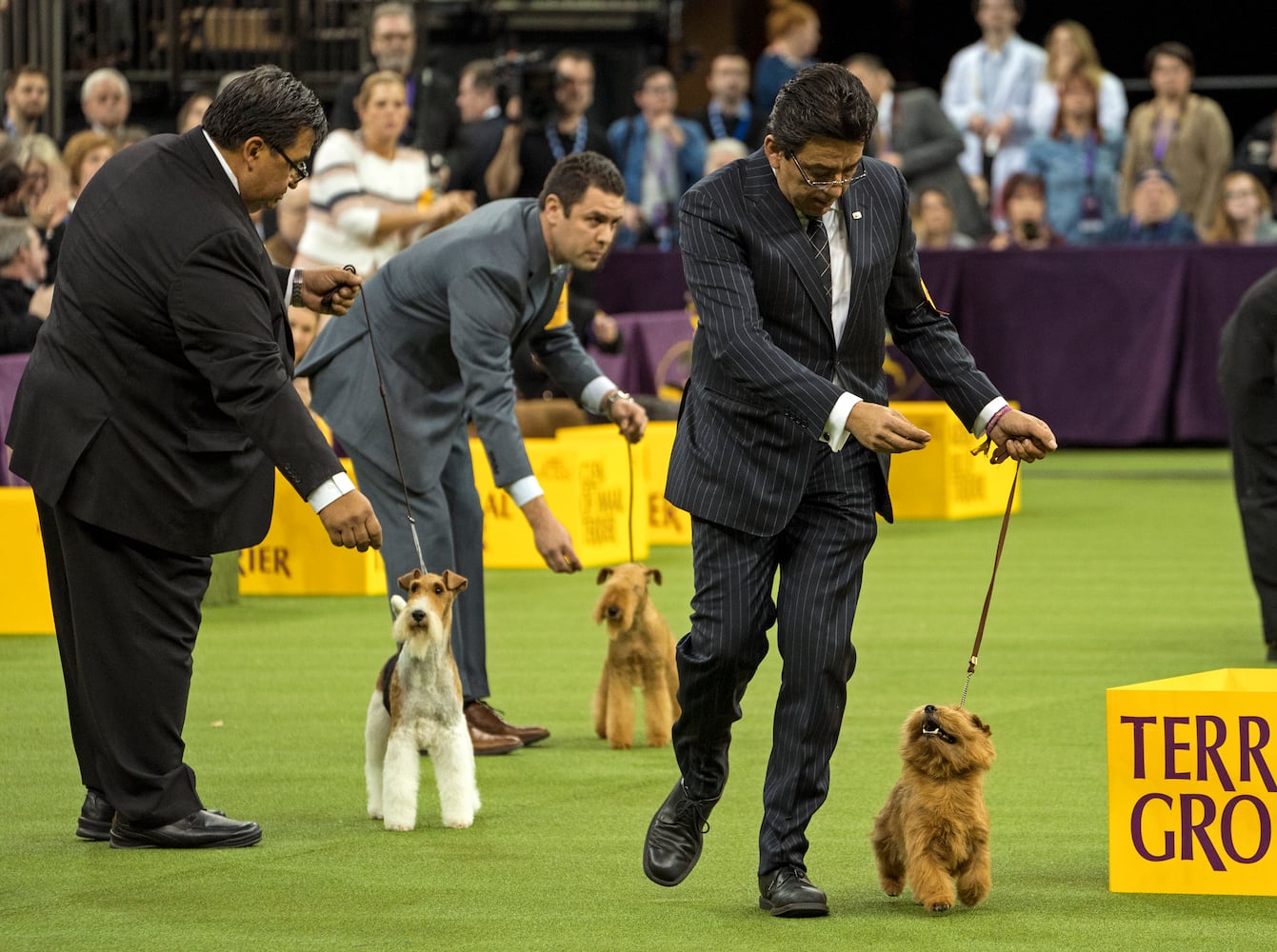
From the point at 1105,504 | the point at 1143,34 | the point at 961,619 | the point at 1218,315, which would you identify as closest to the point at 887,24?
the point at 1143,34

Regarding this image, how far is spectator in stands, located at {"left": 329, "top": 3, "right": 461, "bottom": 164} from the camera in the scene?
11484 millimetres

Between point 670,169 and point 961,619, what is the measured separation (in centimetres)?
698

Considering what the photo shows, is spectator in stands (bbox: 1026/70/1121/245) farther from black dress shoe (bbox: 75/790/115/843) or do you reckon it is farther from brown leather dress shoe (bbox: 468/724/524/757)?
black dress shoe (bbox: 75/790/115/843)

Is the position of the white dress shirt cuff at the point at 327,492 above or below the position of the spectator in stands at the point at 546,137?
below

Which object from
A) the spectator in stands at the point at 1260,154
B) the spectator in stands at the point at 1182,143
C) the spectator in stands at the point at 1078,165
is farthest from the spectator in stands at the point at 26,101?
the spectator in stands at the point at 1260,154

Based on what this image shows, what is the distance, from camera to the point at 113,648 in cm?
480

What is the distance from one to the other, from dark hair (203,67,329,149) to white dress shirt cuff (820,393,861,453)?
53.2 inches

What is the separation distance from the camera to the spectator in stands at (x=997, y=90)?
575 inches

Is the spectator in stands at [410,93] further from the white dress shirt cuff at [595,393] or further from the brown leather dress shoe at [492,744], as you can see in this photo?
the brown leather dress shoe at [492,744]

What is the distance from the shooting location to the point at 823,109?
3938 millimetres

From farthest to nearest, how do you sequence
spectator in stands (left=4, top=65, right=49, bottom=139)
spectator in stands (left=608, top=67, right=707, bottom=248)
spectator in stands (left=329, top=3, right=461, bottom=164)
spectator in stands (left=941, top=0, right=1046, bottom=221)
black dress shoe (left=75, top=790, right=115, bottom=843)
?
spectator in stands (left=941, top=0, right=1046, bottom=221) → spectator in stands (left=608, top=67, right=707, bottom=248) → spectator in stands (left=4, top=65, right=49, bottom=139) → spectator in stands (left=329, top=3, right=461, bottom=164) → black dress shoe (left=75, top=790, right=115, bottom=843)

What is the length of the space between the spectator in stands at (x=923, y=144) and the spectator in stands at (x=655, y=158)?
1146 mm

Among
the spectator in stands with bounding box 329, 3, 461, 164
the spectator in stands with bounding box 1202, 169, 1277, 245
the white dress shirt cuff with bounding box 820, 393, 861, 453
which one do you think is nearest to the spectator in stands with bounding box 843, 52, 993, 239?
the spectator in stands with bounding box 1202, 169, 1277, 245

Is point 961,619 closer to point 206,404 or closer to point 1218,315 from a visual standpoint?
point 206,404
